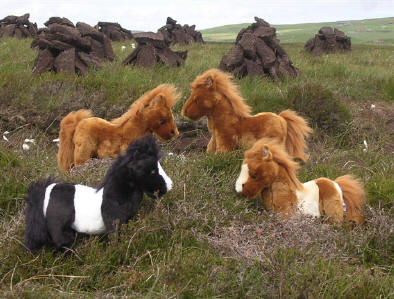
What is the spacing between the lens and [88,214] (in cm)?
320

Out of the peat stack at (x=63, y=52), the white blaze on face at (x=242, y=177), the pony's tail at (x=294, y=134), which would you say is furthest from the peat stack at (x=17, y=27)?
the white blaze on face at (x=242, y=177)

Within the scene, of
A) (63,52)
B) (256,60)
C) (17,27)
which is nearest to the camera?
(63,52)

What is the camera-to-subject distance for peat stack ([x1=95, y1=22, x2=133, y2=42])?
17406 mm

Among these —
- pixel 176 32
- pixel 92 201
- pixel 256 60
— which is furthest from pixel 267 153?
pixel 176 32

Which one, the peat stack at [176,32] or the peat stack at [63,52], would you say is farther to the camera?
the peat stack at [176,32]

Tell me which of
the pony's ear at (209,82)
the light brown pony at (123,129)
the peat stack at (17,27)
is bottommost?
the light brown pony at (123,129)

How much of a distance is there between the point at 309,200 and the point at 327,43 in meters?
12.0

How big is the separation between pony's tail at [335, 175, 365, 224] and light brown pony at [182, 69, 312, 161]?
0.80 meters

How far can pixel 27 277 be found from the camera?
120 inches

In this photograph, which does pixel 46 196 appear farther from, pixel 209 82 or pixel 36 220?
pixel 209 82

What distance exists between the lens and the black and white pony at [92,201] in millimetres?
3158

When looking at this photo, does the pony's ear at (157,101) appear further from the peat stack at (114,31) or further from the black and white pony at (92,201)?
the peat stack at (114,31)

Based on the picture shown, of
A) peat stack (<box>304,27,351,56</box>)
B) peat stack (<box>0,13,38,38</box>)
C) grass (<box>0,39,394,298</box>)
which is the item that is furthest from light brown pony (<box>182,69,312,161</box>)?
peat stack (<box>0,13,38,38</box>)

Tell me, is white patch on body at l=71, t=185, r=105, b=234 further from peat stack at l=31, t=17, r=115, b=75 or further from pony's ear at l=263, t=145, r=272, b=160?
peat stack at l=31, t=17, r=115, b=75
